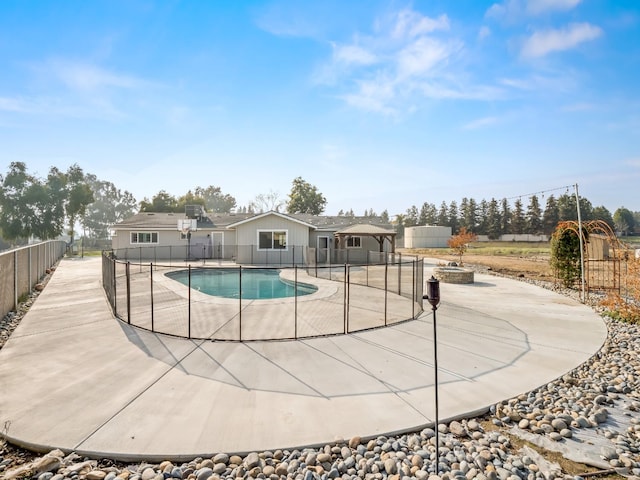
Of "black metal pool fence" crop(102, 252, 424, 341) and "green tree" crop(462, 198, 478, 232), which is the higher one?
"green tree" crop(462, 198, 478, 232)

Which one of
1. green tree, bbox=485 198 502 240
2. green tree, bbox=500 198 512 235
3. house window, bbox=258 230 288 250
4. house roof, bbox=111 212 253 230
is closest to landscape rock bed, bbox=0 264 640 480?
house window, bbox=258 230 288 250

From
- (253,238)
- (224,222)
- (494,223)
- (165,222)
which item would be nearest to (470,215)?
(494,223)

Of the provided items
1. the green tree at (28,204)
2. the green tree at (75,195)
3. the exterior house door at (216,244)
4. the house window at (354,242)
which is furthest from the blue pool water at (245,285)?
the green tree at (28,204)

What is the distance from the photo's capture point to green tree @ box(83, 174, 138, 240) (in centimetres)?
7781

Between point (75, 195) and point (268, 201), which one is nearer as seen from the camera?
point (75, 195)

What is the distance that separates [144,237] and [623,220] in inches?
4234

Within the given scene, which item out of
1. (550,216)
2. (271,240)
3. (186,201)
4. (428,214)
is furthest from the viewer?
(428,214)

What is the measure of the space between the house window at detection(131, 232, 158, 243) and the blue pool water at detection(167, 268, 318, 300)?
8.99 m

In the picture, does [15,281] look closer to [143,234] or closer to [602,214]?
[143,234]

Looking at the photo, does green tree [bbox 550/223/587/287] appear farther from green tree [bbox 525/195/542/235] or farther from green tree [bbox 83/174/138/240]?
green tree [bbox 83/174/138/240]

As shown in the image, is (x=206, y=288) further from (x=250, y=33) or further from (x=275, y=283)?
(x=250, y=33)

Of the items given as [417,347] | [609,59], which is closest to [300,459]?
[417,347]

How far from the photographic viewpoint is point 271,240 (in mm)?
22188

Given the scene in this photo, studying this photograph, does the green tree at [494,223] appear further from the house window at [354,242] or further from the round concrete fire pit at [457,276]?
the round concrete fire pit at [457,276]
